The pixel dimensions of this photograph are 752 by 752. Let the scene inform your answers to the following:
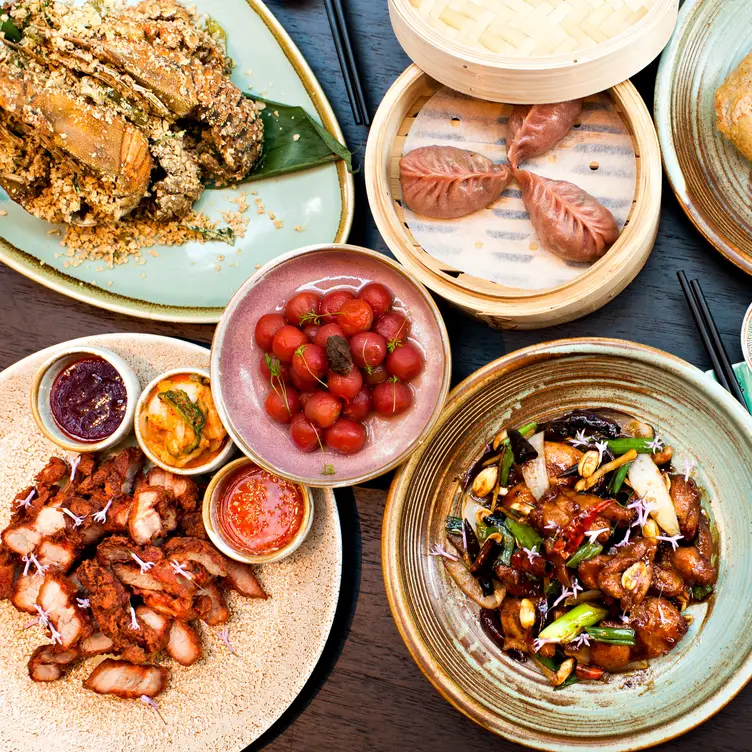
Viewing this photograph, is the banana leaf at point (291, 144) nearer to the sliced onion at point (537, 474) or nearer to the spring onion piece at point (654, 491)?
the sliced onion at point (537, 474)

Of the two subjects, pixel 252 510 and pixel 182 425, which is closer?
pixel 182 425

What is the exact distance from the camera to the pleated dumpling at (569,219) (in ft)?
7.89

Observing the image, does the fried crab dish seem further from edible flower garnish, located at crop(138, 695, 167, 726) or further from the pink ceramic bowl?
edible flower garnish, located at crop(138, 695, 167, 726)

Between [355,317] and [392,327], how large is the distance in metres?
0.14

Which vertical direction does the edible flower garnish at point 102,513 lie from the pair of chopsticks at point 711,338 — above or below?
below

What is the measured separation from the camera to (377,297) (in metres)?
2.31

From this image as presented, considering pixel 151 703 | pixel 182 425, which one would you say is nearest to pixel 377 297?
pixel 182 425

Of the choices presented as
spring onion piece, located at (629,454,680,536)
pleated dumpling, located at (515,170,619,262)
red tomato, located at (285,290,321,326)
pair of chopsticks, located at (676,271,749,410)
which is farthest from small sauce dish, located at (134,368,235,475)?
pair of chopsticks, located at (676,271,749,410)

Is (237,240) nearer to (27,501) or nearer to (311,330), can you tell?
(311,330)

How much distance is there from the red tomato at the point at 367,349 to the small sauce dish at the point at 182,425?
2.10 feet

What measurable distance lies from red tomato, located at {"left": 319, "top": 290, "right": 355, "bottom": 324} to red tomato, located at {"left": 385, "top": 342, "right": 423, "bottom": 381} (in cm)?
23

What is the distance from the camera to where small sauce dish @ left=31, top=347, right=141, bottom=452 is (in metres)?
2.61

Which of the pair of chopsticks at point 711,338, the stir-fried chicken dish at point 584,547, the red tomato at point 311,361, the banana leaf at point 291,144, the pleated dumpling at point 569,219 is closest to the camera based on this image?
the red tomato at point 311,361

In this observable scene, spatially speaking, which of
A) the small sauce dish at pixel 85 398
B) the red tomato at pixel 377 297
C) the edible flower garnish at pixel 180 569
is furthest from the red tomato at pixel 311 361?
the edible flower garnish at pixel 180 569
